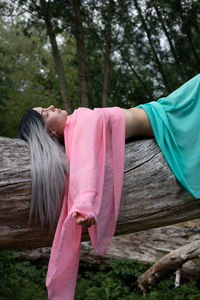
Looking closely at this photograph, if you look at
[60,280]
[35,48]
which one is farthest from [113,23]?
[35,48]

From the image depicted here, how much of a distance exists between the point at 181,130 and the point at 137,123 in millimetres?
355

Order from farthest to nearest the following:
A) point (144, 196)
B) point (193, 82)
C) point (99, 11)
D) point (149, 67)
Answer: point (149, 67)
point (99, 11)
point (193, 82)
point (144, 196)

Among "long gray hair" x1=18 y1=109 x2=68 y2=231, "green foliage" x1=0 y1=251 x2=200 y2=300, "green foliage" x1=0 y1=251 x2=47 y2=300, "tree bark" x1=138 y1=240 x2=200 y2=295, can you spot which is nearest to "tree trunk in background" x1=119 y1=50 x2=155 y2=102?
"green foliage" x1=0 y1=251 x2=200 y2=300

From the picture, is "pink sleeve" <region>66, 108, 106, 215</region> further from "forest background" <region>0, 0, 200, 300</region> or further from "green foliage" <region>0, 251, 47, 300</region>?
"forest background" <region>0, 0, 200, 300</region>

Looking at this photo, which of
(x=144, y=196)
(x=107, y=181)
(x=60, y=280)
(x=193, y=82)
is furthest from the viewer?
(x=193, y=82)

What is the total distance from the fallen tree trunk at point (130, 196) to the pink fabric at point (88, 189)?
17 centimetres

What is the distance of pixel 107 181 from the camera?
2.27 m

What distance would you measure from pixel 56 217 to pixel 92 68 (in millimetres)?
7172

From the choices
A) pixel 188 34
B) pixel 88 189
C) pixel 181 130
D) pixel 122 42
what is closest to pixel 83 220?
pixel 88 189

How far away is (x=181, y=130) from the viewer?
2.65 meters

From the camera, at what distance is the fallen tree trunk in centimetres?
216

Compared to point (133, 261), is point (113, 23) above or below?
above

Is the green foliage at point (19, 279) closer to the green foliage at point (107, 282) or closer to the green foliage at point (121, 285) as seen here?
the green foliage at point (107, 282)

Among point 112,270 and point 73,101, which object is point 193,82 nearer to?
point 112,270
